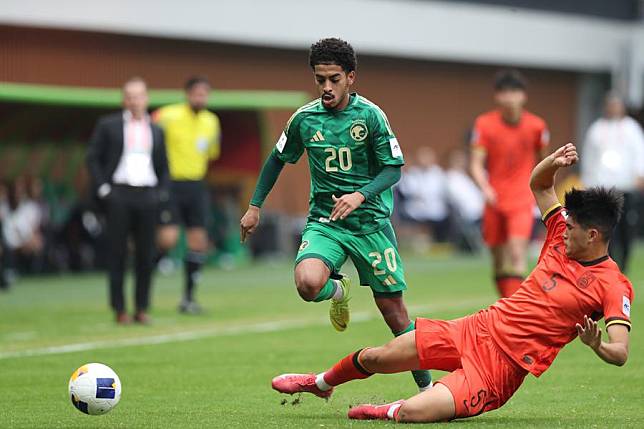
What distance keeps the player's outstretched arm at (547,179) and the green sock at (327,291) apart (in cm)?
142

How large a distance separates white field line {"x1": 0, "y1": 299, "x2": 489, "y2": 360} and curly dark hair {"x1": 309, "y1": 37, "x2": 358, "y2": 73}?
4244 mm

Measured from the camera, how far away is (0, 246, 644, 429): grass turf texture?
8.27 metres

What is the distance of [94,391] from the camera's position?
25.8 feet

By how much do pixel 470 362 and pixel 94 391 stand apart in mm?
2127

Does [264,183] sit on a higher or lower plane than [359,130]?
lower

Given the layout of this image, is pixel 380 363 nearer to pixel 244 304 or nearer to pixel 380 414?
pixel 380 414

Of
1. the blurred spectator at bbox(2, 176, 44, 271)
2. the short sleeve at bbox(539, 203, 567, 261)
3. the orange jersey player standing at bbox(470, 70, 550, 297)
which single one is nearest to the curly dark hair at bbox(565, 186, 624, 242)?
the short sleeve at bbox(539, 203, 567, 261)

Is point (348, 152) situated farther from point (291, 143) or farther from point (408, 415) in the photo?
point (408, 415)

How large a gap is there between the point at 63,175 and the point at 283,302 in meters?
8.64

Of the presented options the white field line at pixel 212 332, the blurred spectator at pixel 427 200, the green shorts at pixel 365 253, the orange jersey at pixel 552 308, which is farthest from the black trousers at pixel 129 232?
the blurred spectator at pixel 427 200

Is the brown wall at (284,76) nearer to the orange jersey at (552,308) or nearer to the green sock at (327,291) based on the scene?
the green sock at (327,291)

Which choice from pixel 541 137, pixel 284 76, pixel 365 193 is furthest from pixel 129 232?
pixel 284 76

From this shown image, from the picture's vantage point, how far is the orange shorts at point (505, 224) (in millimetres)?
14062

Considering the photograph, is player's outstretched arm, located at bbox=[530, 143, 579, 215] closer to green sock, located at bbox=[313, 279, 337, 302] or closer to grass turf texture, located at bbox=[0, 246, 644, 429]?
grass turf texture, located at bbox=[0, 246, 644, 429]
